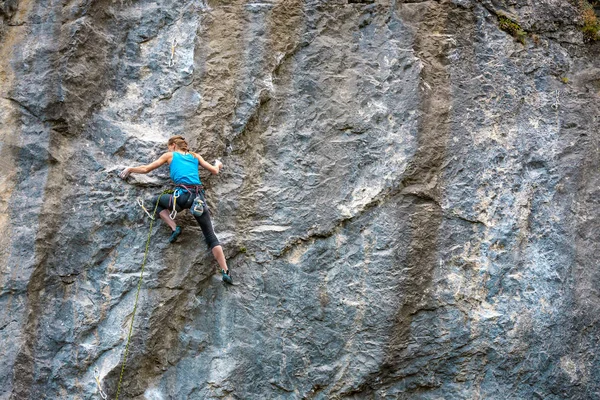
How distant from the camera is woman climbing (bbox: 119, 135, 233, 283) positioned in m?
7.96

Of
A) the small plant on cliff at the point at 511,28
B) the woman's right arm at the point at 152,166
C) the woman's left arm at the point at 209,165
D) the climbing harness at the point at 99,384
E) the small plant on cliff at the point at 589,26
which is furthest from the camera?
the small plant on cliff at the point at 589,26

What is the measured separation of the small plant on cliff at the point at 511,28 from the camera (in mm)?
8805

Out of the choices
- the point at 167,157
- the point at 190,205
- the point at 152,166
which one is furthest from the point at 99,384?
the point at 167,157

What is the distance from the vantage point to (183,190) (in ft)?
26.2

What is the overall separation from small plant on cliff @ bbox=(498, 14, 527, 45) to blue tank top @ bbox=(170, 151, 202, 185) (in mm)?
4095

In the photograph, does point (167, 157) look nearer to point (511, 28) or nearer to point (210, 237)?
point (210, 237)

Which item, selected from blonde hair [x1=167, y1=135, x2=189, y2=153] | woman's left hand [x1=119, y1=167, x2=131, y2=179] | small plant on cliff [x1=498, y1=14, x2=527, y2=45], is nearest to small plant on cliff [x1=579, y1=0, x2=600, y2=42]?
small plant on cliff [x1=498, y1=14, x2=527, y2=45]

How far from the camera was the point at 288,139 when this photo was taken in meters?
8.57

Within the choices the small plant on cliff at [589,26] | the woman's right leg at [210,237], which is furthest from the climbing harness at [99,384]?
the small plant on cliff at [589,26]

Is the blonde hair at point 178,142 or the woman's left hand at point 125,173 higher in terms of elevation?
the blonde hair at point 178,142

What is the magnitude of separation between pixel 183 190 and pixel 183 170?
0.22 m

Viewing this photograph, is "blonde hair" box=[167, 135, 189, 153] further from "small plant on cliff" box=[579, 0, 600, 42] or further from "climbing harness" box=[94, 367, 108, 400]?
"small plant on cliff" box=[579, 0, 600, 42]

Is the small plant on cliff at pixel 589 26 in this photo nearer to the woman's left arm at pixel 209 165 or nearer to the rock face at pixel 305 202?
the rock face at pixel 305 202

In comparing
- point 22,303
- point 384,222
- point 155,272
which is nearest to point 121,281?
point 155,272
